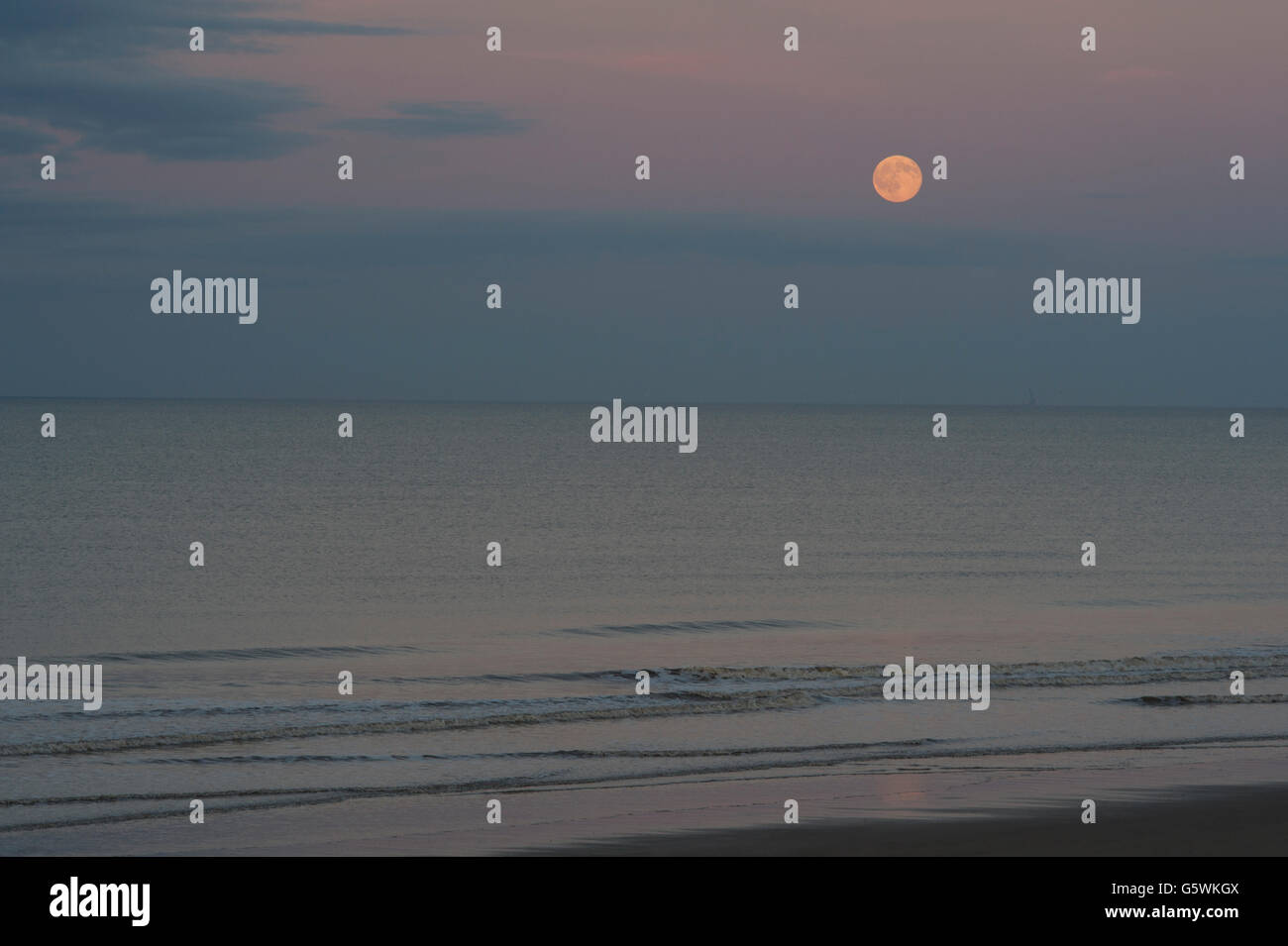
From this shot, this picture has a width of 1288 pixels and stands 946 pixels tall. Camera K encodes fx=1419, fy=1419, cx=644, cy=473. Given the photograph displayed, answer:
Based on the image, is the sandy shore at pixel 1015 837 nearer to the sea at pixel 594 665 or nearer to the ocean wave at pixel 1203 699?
the sea at pixel 594 665

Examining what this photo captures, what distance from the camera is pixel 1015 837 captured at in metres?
13.3

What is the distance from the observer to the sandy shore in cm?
1279

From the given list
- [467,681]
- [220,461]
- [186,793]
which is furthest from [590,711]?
[220,461]

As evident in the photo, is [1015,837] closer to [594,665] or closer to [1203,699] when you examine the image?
[1203,699]

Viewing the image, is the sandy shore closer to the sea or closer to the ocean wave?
the sea

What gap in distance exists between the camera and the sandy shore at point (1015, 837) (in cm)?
1279

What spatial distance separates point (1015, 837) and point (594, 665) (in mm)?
11603

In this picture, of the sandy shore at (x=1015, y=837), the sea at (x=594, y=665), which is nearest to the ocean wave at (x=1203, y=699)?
the sea at (x=594, y=665)

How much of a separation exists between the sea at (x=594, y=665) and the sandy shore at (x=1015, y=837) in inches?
17.4

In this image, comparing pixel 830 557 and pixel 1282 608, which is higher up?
pixel 830 557

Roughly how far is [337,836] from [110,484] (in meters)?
63.8

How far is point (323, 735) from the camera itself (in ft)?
59.1

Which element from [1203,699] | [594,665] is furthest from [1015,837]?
[594,665]
